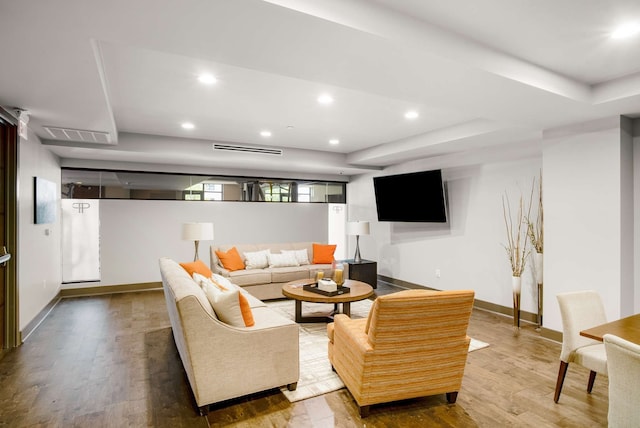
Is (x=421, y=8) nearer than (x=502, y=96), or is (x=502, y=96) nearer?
(x=421, y=8)

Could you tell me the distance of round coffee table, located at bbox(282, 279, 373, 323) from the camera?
398cm

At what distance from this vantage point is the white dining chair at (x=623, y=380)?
5.05ft

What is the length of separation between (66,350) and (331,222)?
5.43m

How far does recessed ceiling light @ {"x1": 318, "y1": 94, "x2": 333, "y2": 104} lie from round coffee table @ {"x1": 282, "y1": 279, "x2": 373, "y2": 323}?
2189 millimetres

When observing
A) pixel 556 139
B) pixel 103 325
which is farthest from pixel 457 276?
pixel 103 325

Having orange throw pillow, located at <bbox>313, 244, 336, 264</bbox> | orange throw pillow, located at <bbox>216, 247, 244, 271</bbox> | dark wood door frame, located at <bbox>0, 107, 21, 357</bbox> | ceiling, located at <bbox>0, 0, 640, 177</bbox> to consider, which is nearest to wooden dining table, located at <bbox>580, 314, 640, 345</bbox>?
ceiling, located at <bbox>0, 0, 640, 177</bbox>

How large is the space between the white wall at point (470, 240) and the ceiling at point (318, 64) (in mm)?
596

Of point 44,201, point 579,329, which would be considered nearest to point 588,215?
point 579,329

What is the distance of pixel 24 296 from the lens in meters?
3.79

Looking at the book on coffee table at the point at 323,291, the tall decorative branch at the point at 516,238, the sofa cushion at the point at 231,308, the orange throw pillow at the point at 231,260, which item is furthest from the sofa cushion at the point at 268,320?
the tall decorative branch at the point at 516,238

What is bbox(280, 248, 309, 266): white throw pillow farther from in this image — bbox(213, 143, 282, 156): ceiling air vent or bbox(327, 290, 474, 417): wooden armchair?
bbox(327, 290, 474, 417): wooden armchair

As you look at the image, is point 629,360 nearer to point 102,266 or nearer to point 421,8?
point 421,8

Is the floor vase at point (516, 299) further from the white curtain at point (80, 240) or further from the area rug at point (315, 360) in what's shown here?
the white curtain at point (80, 240)

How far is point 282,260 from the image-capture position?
5.81 metres
